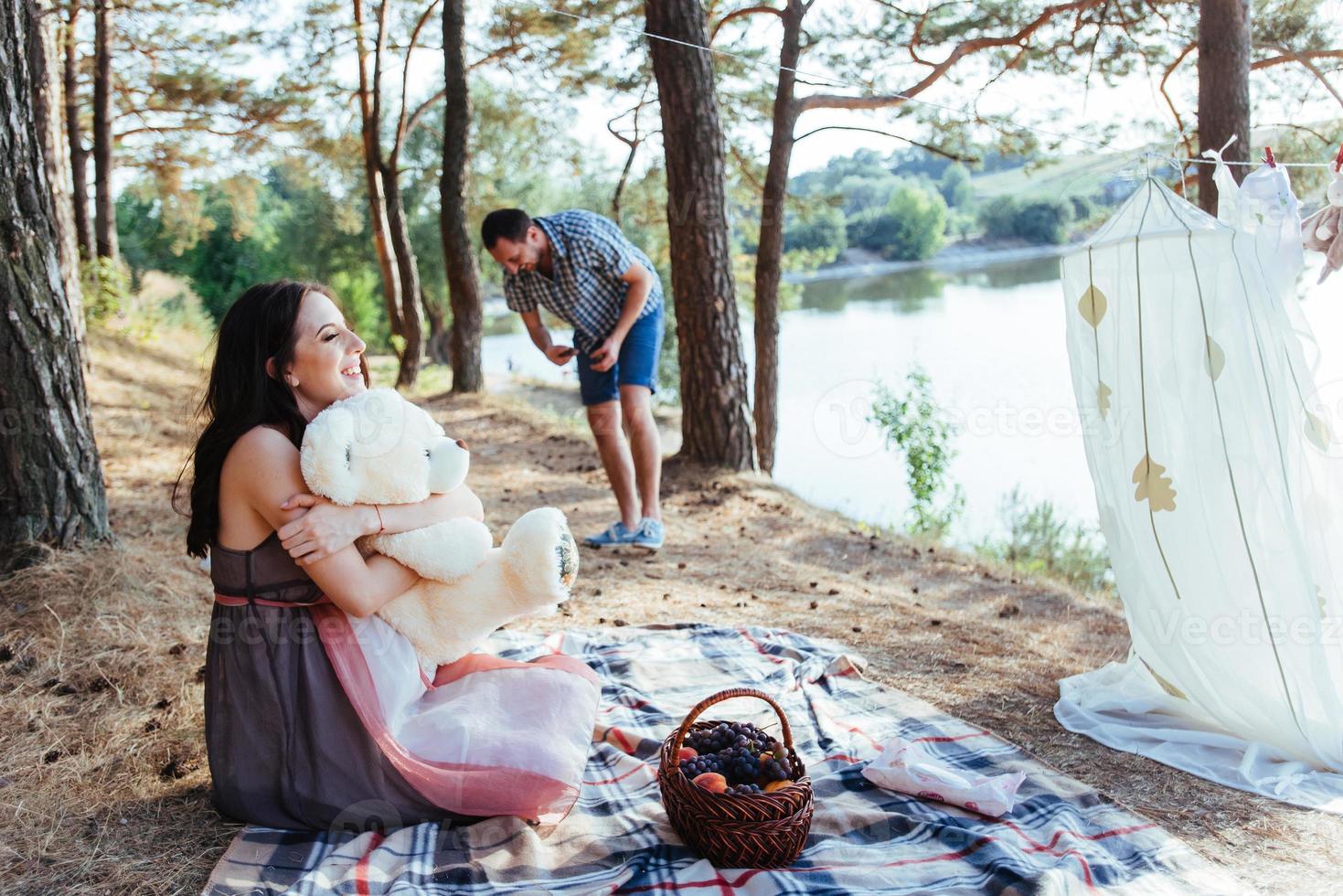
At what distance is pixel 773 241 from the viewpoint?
8.59 metres

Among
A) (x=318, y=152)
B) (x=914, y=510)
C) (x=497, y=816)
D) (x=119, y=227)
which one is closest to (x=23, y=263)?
(x=497, y=816)

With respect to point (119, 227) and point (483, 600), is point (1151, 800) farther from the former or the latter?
point (119, 227)

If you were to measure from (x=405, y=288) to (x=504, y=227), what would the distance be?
813 cm

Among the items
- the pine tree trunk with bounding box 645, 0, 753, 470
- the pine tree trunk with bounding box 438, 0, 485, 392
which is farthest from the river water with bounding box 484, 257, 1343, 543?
the pine tree trunk with bounding box 438, 0, 485, 392

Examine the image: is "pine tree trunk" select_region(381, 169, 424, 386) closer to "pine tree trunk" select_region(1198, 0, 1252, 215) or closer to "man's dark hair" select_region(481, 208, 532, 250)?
"man's dark hair" select_region(481, 208, 532, 250)

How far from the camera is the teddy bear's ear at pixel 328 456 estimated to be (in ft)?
6.39

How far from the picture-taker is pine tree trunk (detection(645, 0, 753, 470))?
5707 mm

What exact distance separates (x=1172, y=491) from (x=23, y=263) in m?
3.45

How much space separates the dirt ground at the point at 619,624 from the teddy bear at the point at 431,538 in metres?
0.61

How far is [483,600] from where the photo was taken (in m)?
2.15

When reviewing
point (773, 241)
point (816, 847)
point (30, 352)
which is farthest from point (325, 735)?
point (773, 241)

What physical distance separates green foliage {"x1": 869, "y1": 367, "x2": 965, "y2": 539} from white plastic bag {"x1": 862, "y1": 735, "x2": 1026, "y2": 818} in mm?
6094

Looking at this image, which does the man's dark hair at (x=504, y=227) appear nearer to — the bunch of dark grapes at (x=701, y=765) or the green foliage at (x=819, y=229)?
the bunch of dark grapes at (x=701, y=765)

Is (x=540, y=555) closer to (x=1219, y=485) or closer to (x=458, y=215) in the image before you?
(x=1219, y=485)
